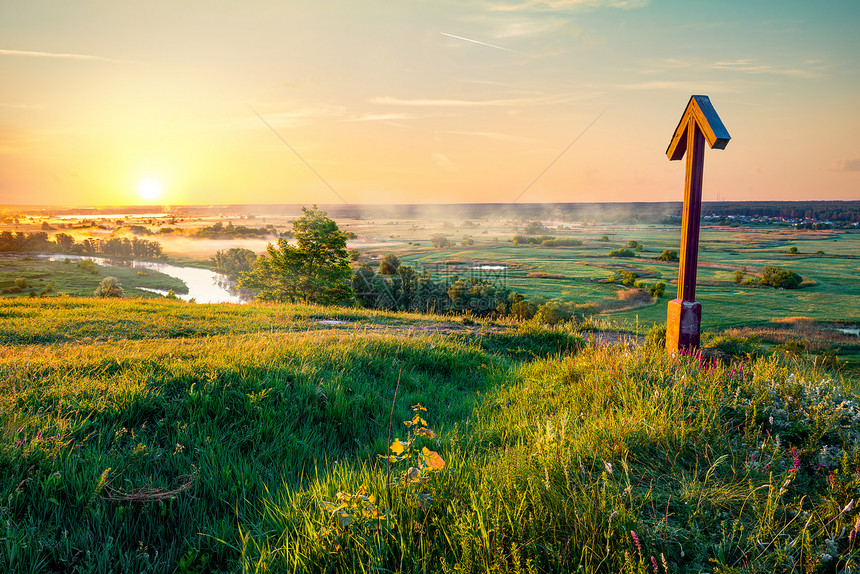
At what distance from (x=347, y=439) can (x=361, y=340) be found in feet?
13.1

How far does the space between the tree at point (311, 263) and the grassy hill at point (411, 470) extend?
86.7 ft

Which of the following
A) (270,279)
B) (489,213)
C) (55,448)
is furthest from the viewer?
(489,213)

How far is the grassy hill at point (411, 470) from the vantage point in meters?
2.40

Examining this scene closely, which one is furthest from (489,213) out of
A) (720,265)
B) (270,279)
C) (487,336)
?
(487,336)

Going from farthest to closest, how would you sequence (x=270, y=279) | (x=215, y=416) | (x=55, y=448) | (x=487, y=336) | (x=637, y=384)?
(x=270, y=279)
(x=487, y=336)
(x=637, y=384)
(x=215, y=416)
(x=55, y=448)

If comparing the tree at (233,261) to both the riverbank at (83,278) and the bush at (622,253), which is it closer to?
the riverbank at (83,278)

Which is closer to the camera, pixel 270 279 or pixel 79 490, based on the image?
pixel 79 490

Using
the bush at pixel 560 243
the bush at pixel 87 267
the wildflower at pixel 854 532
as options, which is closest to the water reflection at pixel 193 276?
the bush at pixel 87 267

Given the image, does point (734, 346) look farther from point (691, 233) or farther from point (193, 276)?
point (193, 276)

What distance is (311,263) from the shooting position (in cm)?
3306

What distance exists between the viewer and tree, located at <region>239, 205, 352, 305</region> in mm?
32531

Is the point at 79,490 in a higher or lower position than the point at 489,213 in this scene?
lower

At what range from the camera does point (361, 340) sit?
28.5 feet

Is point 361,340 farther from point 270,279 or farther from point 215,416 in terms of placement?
point 270,279
